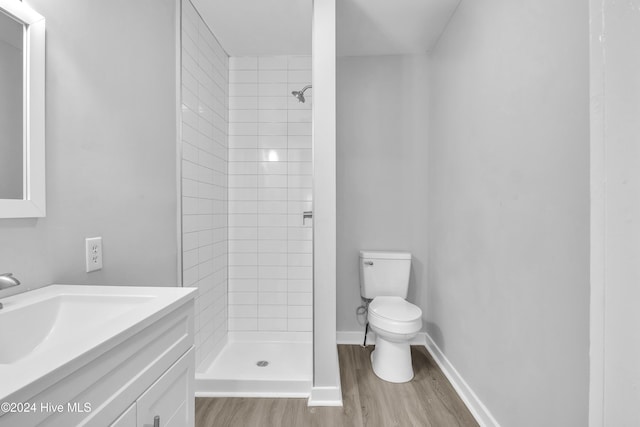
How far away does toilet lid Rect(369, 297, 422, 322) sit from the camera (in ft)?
6.32

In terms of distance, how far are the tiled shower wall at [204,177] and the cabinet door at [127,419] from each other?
3.92 ft

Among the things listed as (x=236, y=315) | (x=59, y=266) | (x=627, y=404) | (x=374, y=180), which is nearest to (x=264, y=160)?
(x=374, y=180)

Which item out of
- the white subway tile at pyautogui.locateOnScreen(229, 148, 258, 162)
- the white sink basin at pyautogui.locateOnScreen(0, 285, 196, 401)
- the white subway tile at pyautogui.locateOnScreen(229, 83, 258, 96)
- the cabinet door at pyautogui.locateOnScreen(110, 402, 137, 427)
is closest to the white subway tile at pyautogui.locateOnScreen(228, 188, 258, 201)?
the white subway tile at pyautogui.locateOnScreen(229, 148, 258, 162)

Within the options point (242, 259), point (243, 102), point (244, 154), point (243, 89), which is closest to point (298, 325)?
point (242, 259)

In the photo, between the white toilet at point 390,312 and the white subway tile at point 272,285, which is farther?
the white subway tile at point 272,285

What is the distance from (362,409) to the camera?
1.69 metres

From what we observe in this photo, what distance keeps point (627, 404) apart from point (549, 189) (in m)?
0.91

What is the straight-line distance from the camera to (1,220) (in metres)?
0.86

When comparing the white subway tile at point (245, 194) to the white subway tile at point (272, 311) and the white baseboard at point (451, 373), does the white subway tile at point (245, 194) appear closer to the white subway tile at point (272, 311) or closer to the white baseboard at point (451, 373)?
the white subway tile at point (272, 311)

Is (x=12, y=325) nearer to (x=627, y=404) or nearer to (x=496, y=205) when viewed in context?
(x=627, y=404)

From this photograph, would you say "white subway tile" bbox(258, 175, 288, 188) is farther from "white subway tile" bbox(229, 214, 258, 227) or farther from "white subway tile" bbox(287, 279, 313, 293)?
"white subway tile" bbox(287, 279, 313, 293)

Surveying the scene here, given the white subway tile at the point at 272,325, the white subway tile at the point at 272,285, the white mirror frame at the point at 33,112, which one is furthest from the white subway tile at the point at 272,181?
the white mirror frame at the point at 33,112

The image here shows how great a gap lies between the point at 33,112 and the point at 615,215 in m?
1.44

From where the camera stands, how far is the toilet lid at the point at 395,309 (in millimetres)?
1926
